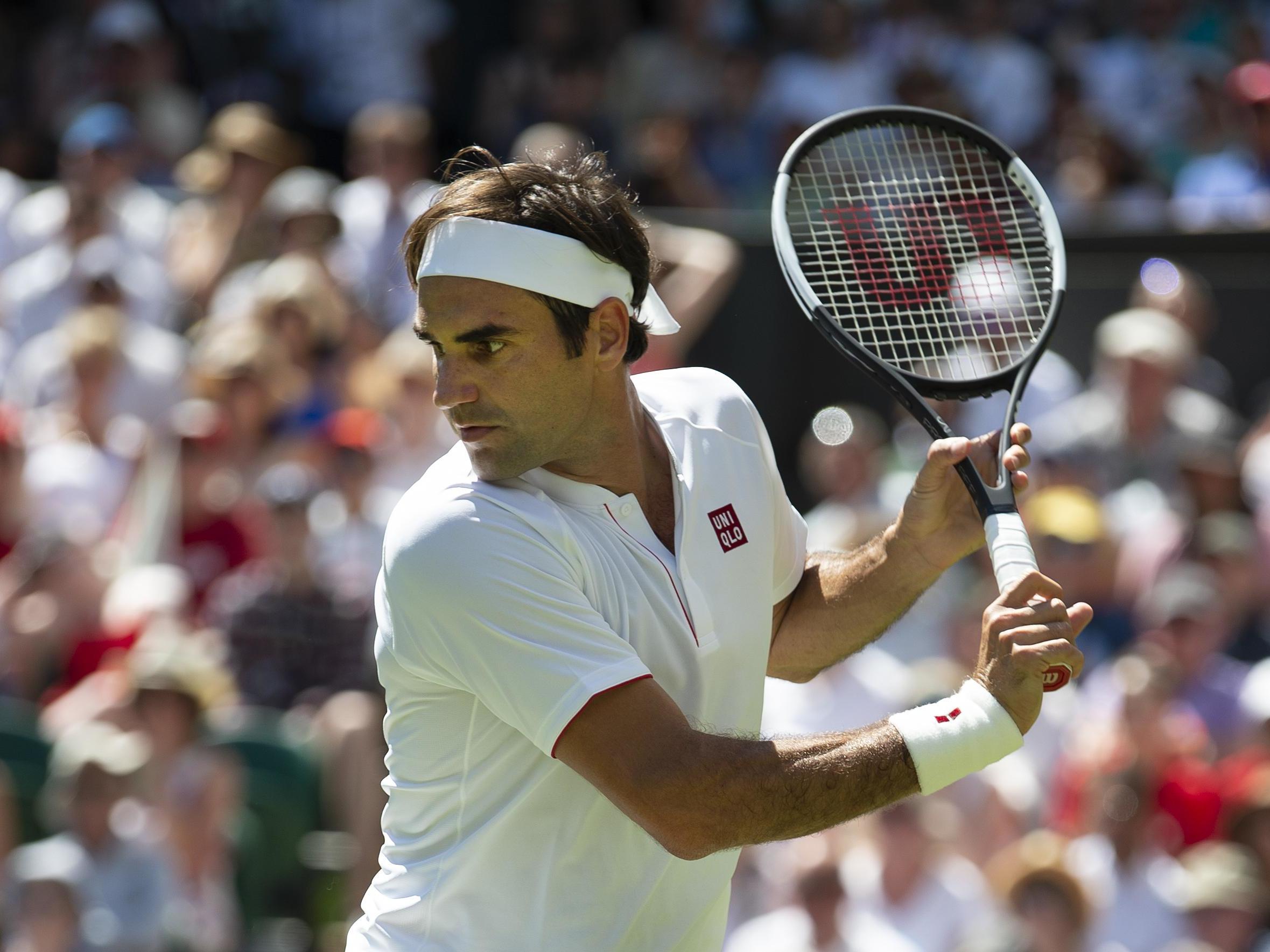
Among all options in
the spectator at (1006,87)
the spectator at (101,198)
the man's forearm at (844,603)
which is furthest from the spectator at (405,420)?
the man's forearm at (844,603)

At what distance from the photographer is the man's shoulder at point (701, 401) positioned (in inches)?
123

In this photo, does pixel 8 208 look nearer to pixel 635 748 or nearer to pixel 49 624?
pixel 49 624

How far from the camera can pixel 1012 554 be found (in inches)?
108

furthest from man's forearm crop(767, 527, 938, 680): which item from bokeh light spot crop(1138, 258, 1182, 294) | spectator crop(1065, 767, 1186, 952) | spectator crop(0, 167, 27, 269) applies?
spectator crop(0, 167, 27, 269)

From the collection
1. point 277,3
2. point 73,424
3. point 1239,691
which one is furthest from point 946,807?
point 277,3

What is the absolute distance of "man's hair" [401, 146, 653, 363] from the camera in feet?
9.27

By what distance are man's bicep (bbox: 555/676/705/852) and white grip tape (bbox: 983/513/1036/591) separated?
20.3 inches

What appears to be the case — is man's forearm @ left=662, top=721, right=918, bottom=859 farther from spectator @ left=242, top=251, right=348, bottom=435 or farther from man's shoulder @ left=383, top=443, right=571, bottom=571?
spectator @ left=242, top=251, right=348, bottom=435

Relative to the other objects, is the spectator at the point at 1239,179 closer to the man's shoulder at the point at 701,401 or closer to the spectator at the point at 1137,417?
the spectator at the point at 1137,417

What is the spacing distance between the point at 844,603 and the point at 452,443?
362 centimetres

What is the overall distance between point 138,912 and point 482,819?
330 centimetres

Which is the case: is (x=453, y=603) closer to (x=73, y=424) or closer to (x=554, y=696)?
(x=554, y=696)

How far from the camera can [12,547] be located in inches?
276

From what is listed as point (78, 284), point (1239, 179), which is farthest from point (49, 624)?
point (1239, 179)
